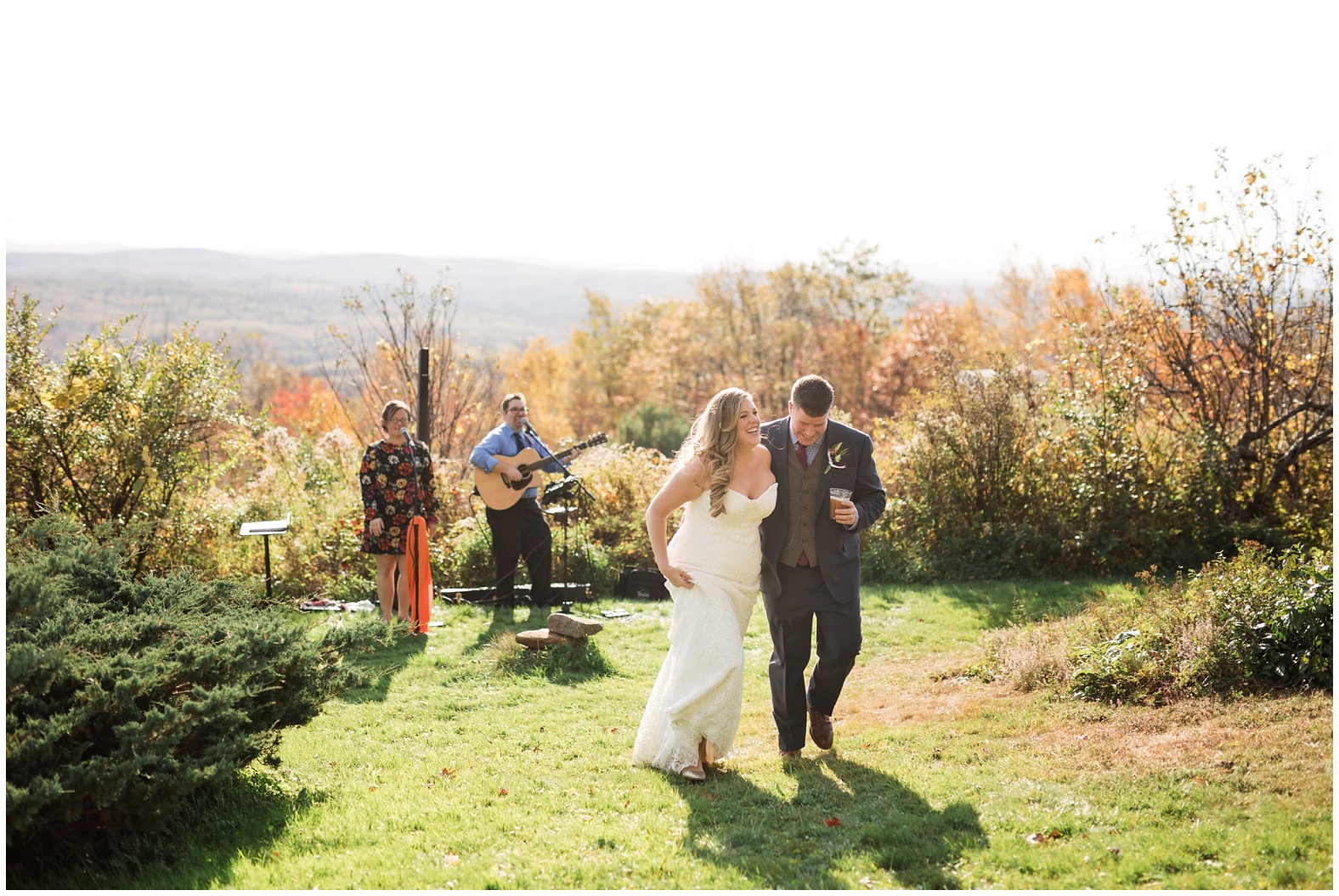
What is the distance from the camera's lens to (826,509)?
502 cm

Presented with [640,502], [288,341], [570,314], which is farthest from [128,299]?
[640,502]

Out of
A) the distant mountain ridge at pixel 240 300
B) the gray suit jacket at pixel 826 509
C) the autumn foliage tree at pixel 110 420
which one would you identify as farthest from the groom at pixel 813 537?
the distant mountain ridge at pixel 240 300

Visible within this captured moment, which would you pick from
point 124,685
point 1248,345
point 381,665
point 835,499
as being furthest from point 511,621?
point 1248,345

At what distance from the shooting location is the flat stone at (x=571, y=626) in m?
7.56

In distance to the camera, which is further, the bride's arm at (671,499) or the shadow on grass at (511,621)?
the shadow on grass at (511,621)

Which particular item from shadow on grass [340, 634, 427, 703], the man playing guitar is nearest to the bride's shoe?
shadow on grass [340, 634, 427, 703]

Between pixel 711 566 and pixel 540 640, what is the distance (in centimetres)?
301

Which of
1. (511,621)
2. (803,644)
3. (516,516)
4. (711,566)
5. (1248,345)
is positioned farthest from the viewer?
(1248,345)

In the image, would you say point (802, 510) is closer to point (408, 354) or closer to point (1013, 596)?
point (1013, 596)

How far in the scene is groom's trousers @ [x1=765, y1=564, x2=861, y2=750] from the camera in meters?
5.06

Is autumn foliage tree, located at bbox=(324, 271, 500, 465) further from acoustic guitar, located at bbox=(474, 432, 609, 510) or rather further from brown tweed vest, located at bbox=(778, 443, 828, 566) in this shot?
brown tweed vest, located at bbox=(778, 443, 828, 566)

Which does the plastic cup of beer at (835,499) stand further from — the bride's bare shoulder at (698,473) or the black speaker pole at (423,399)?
the black speaker pole at (423,399)

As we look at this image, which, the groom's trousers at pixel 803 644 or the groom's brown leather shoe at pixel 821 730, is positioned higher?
the groom's trousers at pixel 803 644

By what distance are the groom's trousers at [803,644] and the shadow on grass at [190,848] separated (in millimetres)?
2330
